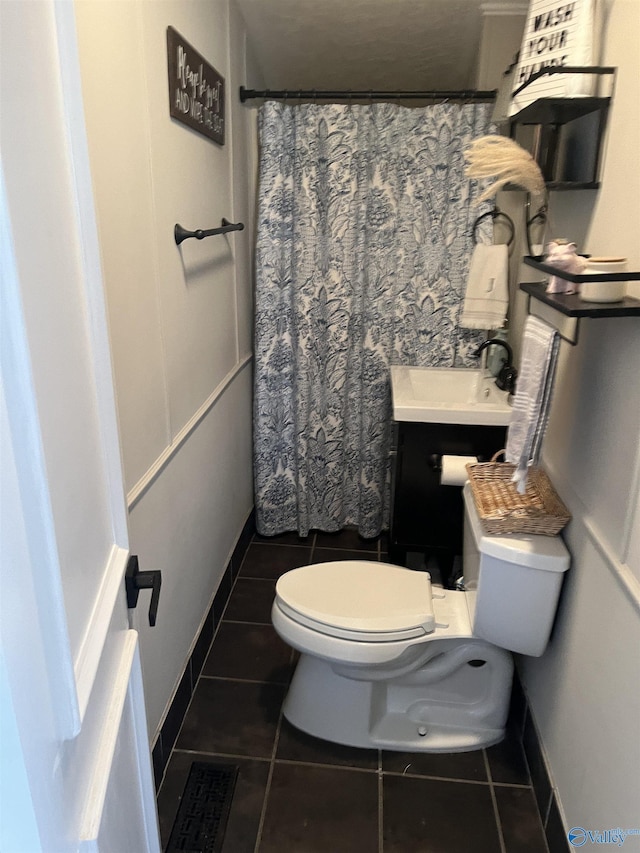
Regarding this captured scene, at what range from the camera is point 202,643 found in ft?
7.11

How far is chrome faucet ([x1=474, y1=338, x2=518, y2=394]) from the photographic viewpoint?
2.35 m

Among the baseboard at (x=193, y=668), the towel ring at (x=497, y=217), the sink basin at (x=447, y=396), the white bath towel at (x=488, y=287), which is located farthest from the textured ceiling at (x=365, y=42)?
the baseboard at (x=193, y=668)

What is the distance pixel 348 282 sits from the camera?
2.65 m

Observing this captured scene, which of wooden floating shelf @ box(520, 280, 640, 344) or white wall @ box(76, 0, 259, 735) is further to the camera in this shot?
white wall @ box(76, 0, 259, 735)

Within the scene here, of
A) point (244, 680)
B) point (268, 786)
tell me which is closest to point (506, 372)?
point (244, 680)

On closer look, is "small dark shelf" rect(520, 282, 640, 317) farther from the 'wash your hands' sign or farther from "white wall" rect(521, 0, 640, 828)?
the 'wash your hands' sign

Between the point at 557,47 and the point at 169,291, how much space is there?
1.13m

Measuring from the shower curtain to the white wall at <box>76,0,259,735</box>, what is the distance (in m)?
0.17

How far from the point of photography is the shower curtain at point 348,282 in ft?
8.23

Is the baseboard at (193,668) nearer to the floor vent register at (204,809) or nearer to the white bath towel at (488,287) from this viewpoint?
the floor vent register at (204,809)

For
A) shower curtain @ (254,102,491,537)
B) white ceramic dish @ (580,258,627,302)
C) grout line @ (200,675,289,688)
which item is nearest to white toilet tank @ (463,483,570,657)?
white ceramic dish @ (580,258,627,302)

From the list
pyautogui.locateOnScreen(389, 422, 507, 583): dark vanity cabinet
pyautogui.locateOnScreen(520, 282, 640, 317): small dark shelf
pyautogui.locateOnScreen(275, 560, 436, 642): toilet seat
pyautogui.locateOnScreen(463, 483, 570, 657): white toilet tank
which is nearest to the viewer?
pyautogui.locateOnScreen(520, 282, 640, 317): small dark shelf

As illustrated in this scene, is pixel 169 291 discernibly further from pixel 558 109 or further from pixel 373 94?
pixel 373 94

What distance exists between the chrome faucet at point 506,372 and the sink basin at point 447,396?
28mm
